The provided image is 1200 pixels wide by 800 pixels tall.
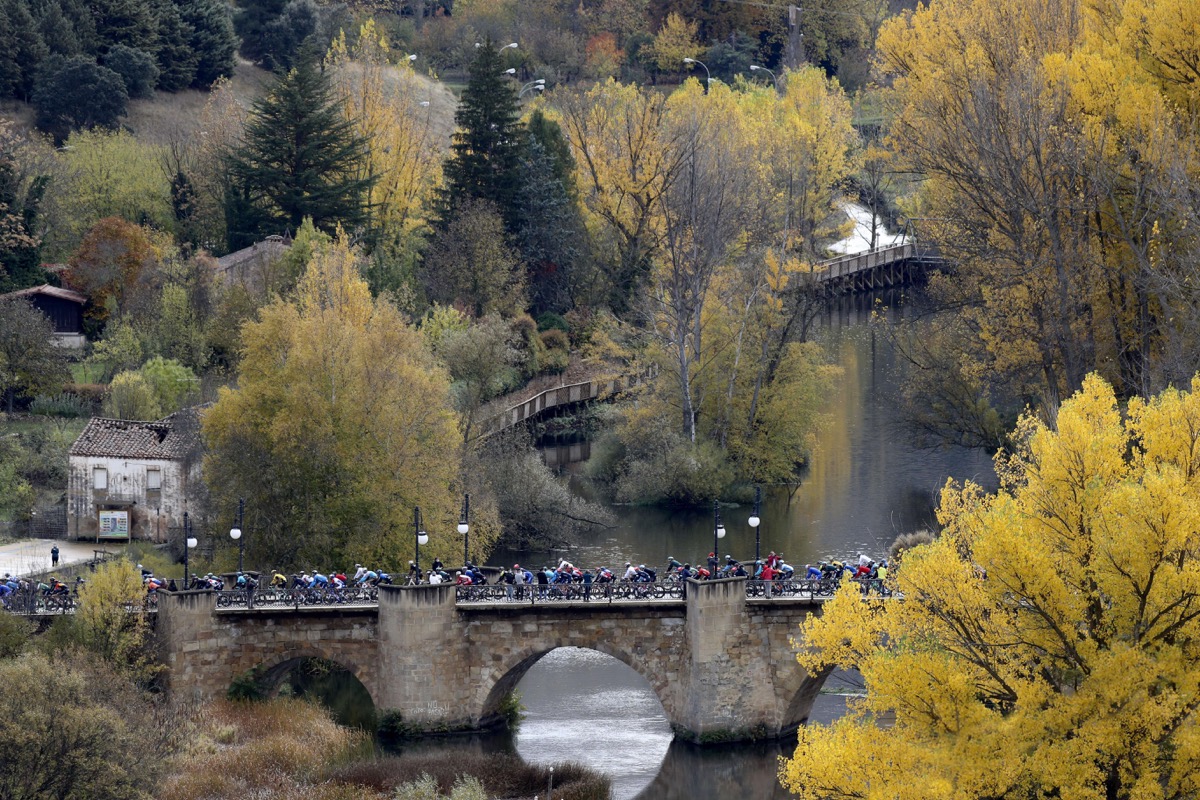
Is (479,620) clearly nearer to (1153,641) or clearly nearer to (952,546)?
(952,546)

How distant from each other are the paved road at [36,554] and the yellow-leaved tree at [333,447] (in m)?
4.86

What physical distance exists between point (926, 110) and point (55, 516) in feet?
107

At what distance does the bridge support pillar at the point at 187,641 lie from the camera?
51469 mm

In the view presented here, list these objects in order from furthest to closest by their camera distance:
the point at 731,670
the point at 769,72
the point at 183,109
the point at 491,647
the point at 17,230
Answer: the point at 769,72 < the point at 183,109 < the point at 17,230 < the point at 491,647 < the point at 731,670

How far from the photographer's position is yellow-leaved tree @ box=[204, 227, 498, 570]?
58.6 m

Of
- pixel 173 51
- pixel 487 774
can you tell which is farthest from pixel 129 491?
pixel 173 51

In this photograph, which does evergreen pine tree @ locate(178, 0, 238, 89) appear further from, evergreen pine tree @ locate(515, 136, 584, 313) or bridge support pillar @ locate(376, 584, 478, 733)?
bridge support pillar @ locate(376, 584, 478, 733)

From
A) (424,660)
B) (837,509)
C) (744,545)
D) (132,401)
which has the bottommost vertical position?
(424,660)

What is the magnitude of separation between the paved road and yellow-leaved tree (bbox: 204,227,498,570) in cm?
486

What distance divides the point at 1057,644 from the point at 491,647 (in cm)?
1917

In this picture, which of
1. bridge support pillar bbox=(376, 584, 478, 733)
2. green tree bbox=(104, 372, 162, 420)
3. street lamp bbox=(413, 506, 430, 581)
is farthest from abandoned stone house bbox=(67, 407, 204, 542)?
bridge support pillar bbox=(376, 584, 478, 733)

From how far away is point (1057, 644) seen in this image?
36.3 metres

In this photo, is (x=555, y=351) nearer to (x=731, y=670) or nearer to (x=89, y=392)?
(x=89, y=392)

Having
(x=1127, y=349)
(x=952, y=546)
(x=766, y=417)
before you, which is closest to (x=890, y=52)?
(x=766, y=417)
